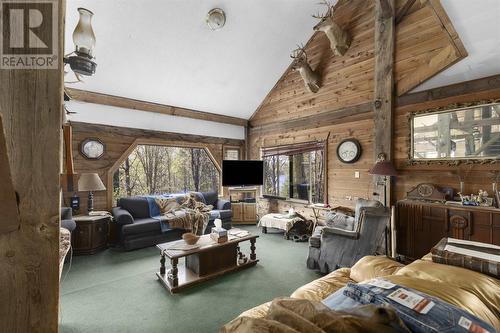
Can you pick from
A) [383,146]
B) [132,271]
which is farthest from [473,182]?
[132,271]

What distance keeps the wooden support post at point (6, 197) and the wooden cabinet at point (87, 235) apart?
140 inches

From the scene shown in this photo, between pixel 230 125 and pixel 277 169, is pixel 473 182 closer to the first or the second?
pixel 277 169

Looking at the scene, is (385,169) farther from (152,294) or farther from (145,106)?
(145,106)

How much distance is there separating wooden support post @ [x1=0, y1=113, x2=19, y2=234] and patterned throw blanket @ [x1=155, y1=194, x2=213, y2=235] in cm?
368

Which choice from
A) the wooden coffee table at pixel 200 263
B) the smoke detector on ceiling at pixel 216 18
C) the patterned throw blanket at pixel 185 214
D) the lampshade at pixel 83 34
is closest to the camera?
the lampshade at pixel 83 34

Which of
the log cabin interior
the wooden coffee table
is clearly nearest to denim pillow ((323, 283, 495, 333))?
the log cabin interior

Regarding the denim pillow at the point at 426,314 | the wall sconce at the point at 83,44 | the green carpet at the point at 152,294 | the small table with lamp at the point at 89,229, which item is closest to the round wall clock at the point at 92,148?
the small table with lamp at the point at 89,229

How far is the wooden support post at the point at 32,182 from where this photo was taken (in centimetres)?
71

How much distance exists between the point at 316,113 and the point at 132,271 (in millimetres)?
4175

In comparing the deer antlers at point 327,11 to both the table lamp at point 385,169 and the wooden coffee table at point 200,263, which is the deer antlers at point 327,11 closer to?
the table lamp at point 385,169

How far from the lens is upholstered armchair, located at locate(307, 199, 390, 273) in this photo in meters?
2.72

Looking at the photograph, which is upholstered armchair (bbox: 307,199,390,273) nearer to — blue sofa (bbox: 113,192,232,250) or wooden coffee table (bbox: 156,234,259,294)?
wooden coffee table (bbox: 156,234,259,294)

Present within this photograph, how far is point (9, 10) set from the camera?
2.37 ft

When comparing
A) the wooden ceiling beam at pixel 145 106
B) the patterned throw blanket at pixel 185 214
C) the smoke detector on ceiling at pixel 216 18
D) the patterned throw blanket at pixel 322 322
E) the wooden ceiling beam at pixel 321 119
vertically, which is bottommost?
the patterned throw blanket at pixel 185 214
